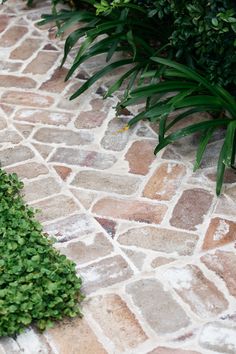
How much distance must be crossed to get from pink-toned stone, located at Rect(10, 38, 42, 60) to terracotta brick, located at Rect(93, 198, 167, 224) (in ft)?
6.81

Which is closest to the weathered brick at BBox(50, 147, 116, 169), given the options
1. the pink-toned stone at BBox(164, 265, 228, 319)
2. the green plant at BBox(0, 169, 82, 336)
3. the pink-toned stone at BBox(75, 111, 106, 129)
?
the pink-toned stone at BBox(75, 111, 106, 129)

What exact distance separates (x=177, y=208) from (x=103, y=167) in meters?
0.62

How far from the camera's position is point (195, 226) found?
4.21m

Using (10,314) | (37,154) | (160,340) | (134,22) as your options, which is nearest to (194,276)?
(160,340)

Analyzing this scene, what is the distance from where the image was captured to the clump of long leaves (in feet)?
14.8

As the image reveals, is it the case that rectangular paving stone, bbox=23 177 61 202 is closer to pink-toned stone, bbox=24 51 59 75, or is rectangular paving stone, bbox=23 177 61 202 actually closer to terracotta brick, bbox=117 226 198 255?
terracotta brick, bbox=117 226 198 255

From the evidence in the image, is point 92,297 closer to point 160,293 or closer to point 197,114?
point 160,293

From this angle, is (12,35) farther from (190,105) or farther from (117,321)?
(117,321)

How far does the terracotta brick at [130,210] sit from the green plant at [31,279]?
1.54 ft

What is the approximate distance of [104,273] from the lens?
384 cm

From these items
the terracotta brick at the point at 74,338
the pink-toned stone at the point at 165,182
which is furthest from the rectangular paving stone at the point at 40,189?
the terracotta brick at the point at 74,338

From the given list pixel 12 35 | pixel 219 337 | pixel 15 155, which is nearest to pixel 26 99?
pixel 15 155

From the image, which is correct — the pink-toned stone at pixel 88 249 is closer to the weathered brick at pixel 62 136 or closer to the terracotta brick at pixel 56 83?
the weathered brick at pixel 62 136

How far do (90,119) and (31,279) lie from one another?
1.86 meters
